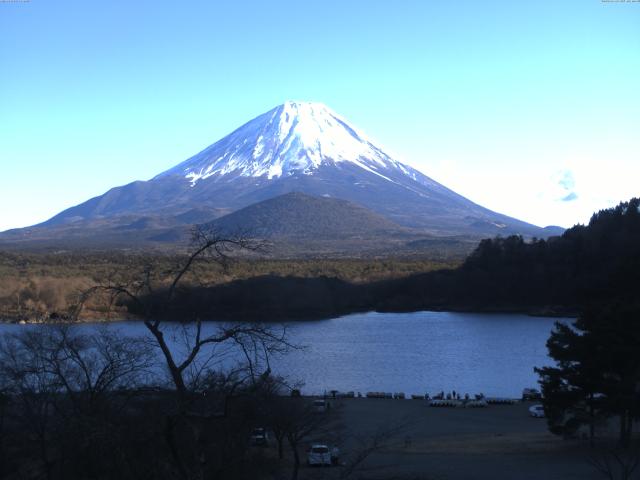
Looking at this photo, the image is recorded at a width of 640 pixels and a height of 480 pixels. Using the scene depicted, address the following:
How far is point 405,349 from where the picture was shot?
81.6 ft

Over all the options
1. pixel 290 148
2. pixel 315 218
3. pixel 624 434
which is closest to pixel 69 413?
pixel 624 434

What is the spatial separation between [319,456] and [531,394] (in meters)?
8.61

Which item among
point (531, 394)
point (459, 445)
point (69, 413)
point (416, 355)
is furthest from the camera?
point (416, 355)

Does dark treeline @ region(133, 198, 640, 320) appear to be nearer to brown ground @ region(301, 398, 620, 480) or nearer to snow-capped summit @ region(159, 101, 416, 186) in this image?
brown ground @ region(301, 398, 620, 480)

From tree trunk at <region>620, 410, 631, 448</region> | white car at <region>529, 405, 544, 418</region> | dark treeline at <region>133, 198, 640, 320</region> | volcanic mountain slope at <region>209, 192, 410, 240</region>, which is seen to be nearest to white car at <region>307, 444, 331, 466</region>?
Result: tree trunk at <region>620, 410, 631, 448</region>

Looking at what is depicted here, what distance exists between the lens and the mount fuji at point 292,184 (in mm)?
103812

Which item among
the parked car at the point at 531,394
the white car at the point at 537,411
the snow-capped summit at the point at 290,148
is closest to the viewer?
the white car at the point at 537,411

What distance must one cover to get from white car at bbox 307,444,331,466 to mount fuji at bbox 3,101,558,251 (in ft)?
285

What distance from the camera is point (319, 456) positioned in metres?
9.88

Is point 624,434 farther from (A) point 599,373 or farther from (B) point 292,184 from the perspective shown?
(B) point 292,184

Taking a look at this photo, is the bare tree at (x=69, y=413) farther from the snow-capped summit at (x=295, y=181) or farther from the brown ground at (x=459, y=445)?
the snow-capped summit at (x=295, y=181)

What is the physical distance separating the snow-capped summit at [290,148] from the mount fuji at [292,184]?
147mm

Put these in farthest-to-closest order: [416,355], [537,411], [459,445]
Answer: [416,355] → [537,411] → [459,445]

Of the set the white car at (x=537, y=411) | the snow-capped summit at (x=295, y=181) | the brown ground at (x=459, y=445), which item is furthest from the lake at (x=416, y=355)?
the snow-capped summit at (x=295, y=181)
